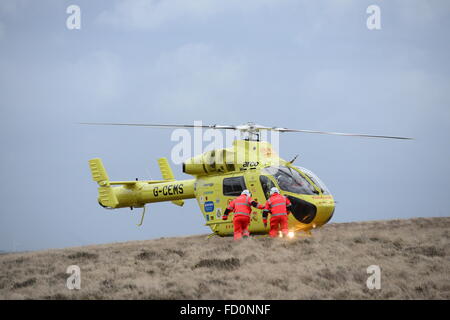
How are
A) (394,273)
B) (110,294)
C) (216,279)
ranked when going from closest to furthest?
(110,294), (216,279), (394,273)

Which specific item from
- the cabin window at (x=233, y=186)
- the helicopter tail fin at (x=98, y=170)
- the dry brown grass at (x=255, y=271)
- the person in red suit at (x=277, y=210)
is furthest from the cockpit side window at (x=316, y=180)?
the helicopter tail fin at (x=98, y=170)

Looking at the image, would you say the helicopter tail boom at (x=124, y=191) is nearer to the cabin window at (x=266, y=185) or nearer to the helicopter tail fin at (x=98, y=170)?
the helicopter tail fin at (x=98, y=170)

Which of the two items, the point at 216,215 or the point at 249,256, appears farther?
the point at 216,215

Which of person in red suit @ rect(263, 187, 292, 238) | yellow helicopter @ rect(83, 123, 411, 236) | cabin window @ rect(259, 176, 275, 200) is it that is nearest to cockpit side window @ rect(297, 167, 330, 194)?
yellow helicopter @ rect(83, 123, 411, 236)

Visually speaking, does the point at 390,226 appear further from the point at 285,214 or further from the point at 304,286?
the point at 304,286

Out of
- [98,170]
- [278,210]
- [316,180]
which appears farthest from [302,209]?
[98,170]

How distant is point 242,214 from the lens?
47.0ft

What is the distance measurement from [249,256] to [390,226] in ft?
34.9

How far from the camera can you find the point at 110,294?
8.59m

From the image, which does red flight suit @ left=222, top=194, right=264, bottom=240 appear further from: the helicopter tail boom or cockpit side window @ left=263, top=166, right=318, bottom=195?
the helicopter tail boom

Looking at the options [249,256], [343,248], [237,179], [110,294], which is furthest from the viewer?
[237,179]

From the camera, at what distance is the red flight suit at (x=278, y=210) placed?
46.1ft

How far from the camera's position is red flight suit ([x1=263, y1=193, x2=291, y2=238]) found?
14.0 metres
